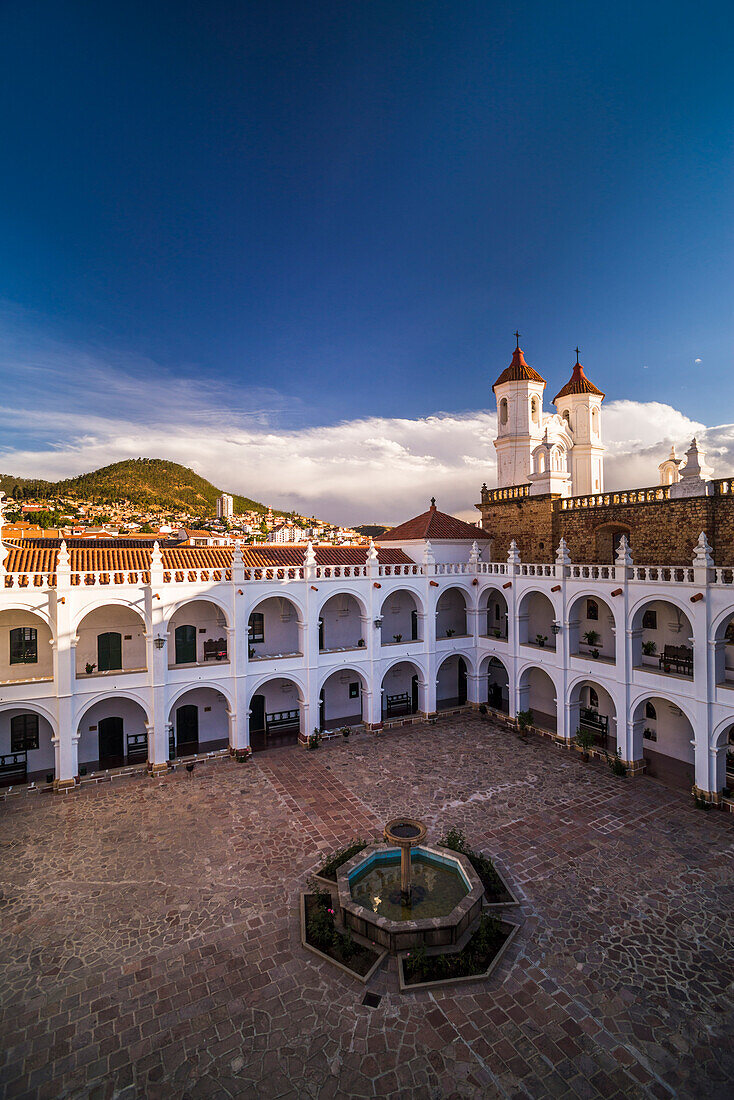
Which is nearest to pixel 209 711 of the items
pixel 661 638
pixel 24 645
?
pixel 24 645

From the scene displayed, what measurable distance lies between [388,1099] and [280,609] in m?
19.7

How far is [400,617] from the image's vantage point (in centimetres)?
2927

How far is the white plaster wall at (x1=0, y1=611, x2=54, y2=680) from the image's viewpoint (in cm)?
2039

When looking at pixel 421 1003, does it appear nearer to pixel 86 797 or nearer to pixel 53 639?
pixel 86 797

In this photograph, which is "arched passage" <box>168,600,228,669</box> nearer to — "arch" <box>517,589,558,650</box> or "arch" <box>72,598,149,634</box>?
"arch" <box>72,598,149,634</box>

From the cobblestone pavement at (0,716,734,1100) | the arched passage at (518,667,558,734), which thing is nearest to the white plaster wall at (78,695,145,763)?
the cobblestone pavement at (0,716,734,1100)

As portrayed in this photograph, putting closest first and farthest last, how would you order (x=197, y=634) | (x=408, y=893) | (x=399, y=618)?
(x=408, y=893), (x=197, y=634), (x=399, y=618)

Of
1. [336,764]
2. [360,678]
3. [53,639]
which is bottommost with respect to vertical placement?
[336,764]

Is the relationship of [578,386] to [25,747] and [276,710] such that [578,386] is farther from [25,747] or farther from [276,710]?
[25,747]

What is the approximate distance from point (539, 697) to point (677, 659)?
947 cm

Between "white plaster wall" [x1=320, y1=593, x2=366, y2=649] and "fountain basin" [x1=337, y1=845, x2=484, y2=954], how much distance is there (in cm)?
1375

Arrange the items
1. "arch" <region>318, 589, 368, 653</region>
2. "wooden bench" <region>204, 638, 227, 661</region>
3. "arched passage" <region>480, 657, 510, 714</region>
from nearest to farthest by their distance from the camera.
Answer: "wooden bench" <region>204, 638, 227, 661</region> → "arch" <region>318, 589, 368, 653</region> → "arched passage" <region>480, 657, 510, 714</region>

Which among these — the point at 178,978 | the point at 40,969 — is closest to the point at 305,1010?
the point at 178,978

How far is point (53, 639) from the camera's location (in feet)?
63.5
